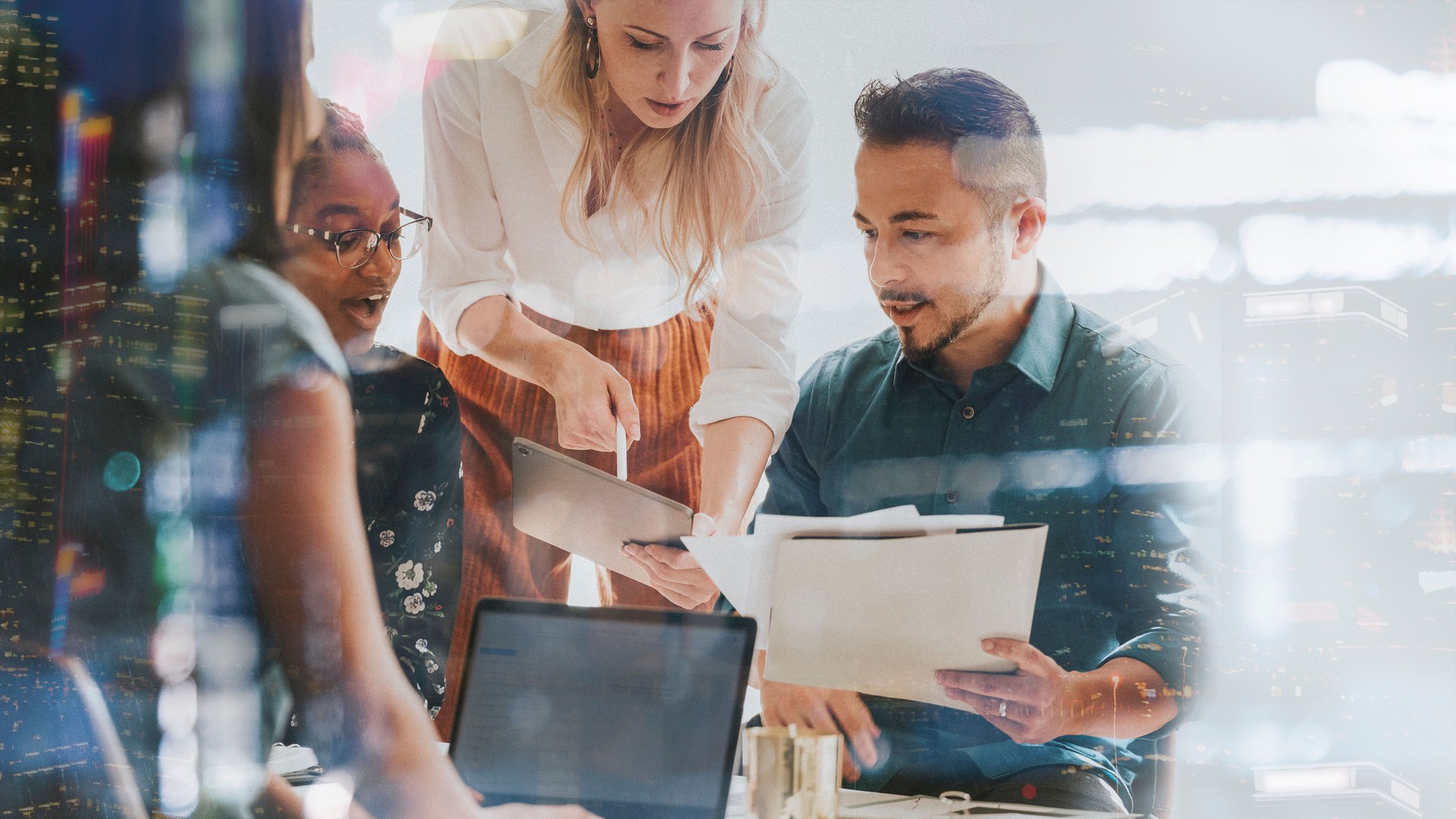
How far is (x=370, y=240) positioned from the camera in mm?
1278

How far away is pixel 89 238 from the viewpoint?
52.1 inches

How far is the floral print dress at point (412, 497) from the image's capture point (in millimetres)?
1249

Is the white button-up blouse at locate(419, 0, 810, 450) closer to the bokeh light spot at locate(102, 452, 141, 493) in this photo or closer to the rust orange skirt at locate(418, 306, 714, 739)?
the rust orange skirt at locate(418, 306, 714, 739)

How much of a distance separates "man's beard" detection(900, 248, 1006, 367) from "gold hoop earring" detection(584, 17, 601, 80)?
19.7 inches

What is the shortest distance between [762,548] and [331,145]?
2.45 feet

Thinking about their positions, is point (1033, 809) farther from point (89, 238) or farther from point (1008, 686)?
point (89, 238)

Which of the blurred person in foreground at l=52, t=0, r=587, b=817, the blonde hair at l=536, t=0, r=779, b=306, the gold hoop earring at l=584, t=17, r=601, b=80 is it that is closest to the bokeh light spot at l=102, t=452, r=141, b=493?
the blurred person in foreground at l=52, t=0, r=587, b=817

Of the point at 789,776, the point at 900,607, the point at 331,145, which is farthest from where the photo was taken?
the point at 331,145

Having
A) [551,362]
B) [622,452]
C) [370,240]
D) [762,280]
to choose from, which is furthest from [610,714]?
[370,240]

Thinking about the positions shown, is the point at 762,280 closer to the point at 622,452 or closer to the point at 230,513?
the point at 622,452

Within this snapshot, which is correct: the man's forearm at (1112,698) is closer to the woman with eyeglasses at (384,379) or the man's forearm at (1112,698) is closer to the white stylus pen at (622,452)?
Result: the white stylus pen at (622,452)

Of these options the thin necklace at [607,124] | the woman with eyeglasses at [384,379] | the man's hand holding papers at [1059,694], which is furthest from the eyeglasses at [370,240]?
the man's hand holding papers at [1059,694]

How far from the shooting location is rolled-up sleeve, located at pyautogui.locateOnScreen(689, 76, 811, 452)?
1262 millimetres

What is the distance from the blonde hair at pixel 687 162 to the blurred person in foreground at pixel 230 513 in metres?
0.34
